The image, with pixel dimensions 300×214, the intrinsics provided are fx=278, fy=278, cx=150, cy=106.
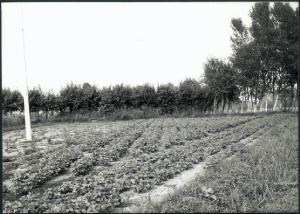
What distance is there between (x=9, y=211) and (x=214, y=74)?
1398 inches

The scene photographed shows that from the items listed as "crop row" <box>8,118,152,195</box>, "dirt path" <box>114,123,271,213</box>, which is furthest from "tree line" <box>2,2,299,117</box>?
"crop row" <box>8,118,152,195</box>

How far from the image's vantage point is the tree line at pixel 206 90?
88.6 feet

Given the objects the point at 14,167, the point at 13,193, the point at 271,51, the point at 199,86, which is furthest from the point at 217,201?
the point at 199,86

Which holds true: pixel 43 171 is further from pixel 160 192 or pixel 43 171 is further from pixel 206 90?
pixel 206 90

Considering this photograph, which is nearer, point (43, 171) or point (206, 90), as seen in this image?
point (43, 171)

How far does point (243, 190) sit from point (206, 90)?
33.4m

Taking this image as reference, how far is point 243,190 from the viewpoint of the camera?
5.40 m

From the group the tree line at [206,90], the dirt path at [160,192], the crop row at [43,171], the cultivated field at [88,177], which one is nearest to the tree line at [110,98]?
the tree line at [206,90]

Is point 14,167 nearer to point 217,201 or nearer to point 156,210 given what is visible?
point 156,210

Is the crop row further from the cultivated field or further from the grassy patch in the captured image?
the grassy patch

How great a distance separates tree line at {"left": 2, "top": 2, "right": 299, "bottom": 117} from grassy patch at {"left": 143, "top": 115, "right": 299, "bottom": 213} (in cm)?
1887

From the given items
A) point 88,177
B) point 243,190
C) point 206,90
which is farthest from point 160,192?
point 206,90

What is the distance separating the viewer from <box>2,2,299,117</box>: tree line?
1063 inches

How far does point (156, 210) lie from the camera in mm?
4629
